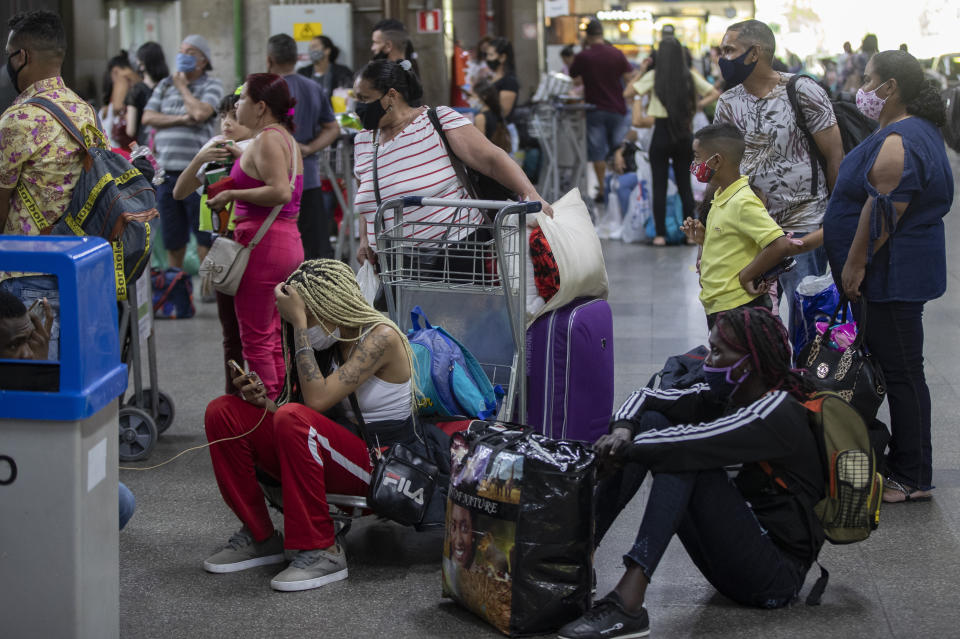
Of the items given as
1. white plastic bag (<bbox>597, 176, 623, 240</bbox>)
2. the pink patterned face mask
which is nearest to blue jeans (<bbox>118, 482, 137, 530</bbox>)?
the pink patterned face mask

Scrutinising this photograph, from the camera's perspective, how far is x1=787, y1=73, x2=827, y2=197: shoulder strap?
16.5 ft

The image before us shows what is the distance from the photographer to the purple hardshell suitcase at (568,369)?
4664mm

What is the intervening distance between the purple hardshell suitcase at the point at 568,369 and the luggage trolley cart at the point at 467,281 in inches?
6.2

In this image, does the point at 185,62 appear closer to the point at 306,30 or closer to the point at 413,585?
the point at 306,30

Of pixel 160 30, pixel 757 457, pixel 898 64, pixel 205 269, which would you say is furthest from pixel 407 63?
pixel 160 30

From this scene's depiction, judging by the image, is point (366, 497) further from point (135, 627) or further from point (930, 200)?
point (930, 200)

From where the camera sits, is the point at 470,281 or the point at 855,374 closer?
the point at 855,374

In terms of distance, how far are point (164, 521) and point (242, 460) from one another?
30.0 inches

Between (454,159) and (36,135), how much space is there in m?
1.65

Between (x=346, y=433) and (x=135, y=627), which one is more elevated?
(x=346, y=433)

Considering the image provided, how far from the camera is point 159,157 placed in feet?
27.9

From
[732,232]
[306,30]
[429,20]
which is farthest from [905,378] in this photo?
[429,20]

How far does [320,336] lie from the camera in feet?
12.5

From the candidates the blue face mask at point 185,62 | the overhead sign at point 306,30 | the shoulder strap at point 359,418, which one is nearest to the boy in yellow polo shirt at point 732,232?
the shoulder strap at point 359,418
